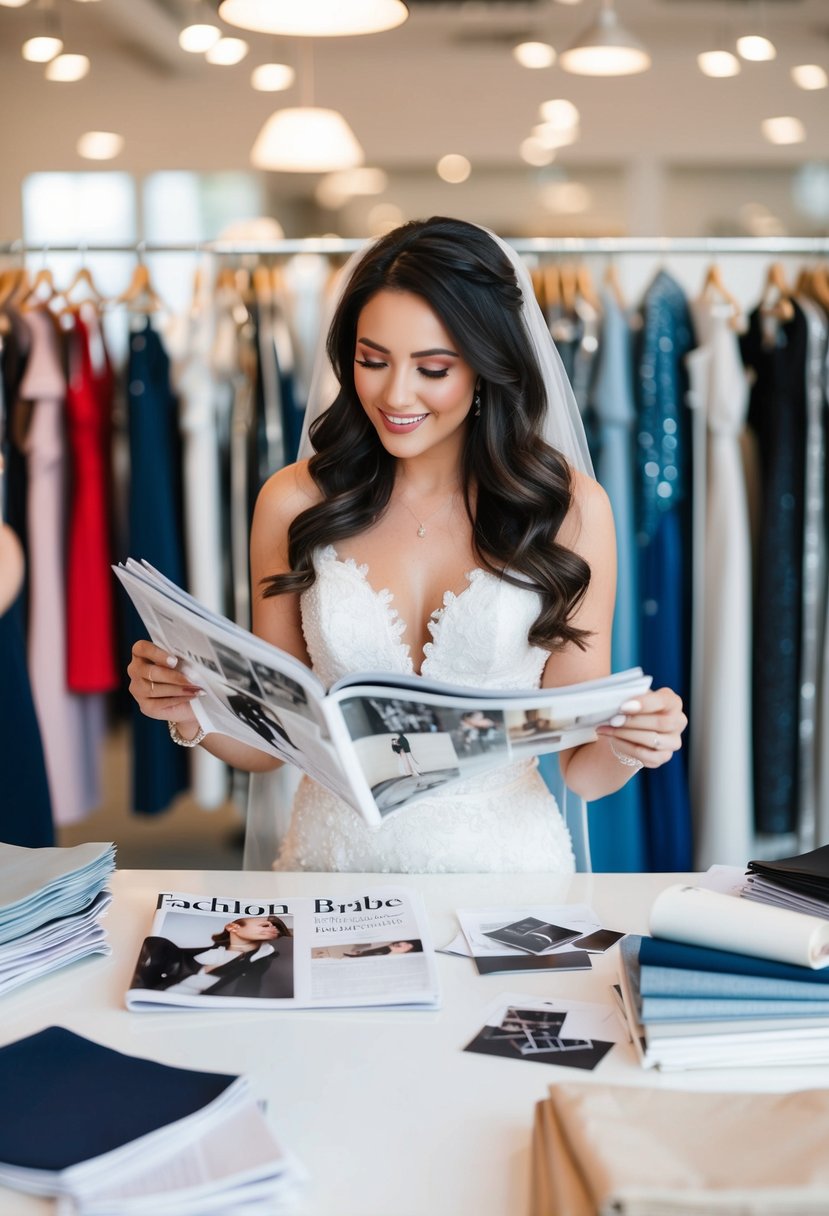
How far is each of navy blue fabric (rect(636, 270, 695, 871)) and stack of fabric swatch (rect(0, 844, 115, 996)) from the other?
1.99 metres

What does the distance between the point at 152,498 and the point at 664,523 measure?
131 cm

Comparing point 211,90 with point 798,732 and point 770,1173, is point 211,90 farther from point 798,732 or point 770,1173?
point 770,1173

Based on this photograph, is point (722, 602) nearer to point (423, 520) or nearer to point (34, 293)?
point (423, 520)

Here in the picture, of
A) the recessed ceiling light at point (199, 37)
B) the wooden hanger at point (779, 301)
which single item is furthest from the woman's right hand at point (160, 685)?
the recessed ceiling light at point (199, 37)

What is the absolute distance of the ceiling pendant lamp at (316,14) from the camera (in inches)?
77.2

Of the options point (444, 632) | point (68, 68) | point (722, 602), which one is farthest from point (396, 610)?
point (68, 68)

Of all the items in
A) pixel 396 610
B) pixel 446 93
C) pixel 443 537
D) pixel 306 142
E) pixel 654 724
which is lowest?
pixel 654 724

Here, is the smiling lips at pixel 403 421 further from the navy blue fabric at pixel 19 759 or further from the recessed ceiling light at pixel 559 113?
the recessed ceiling light at pixel 559 113

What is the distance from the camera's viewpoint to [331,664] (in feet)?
6.82

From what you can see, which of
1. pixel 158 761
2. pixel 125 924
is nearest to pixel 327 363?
pixel 125 924

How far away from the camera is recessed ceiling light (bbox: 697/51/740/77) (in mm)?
5016

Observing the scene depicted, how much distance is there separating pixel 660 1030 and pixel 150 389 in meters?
2.49

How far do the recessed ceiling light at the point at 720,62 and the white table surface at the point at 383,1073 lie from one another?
4.36 m

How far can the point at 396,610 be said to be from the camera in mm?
2107
